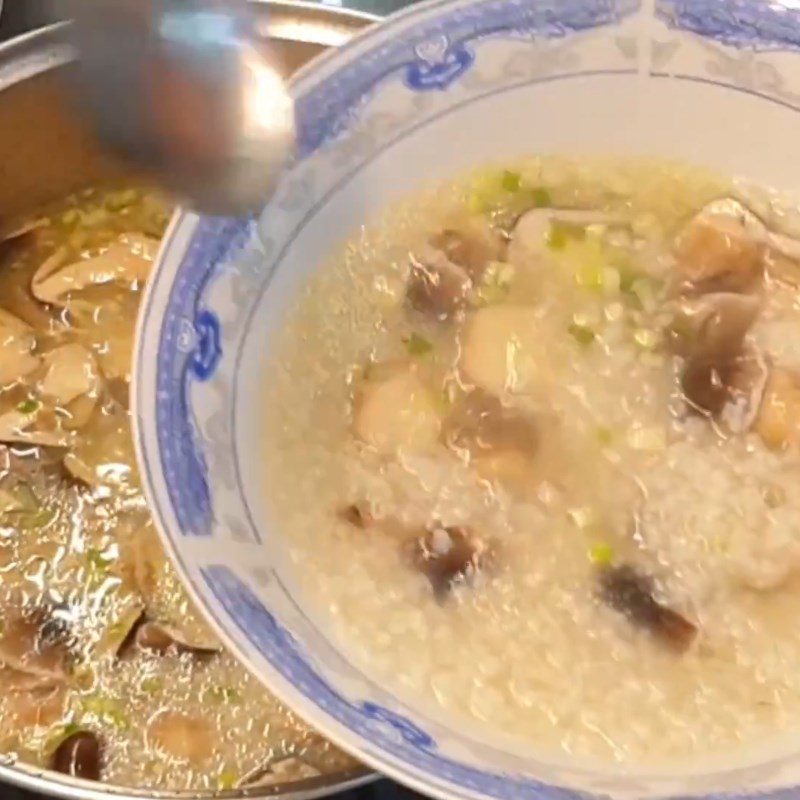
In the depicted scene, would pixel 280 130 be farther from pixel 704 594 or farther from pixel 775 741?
pixel 775 741

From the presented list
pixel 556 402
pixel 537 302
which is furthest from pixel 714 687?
pixel 537 302

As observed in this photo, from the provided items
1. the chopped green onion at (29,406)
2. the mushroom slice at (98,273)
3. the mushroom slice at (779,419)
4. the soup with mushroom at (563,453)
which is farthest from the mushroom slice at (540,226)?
the chopped green onion at (29,406)

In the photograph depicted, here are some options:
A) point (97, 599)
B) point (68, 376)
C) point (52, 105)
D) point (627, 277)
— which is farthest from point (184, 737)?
point (52, 105)

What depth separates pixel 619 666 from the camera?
1066 millimetres

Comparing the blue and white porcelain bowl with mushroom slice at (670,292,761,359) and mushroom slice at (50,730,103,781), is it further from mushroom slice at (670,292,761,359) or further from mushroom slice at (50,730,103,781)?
mushroom slice at (50,730,103,781)

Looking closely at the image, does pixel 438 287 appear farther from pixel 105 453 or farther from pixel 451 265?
pixel 105 453

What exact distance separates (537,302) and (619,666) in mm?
380

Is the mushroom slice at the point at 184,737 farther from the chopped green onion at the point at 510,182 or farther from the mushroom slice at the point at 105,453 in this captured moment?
the chopped green onion at the point at 510,182

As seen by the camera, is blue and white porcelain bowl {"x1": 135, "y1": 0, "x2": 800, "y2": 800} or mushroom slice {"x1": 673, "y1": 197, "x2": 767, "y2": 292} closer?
blue and white porcelain bowl {"x1": 135, "y1": 0, "x2": 800, "y2": 800}

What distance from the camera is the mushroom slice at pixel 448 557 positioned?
1096mm

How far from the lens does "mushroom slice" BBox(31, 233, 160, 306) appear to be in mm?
1474

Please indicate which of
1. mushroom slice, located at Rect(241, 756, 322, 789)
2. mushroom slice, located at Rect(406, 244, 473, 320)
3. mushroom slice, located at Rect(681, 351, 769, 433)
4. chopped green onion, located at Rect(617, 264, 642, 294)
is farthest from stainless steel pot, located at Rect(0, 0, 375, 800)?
mushroom slice, located at Rect(241, 756, 322, 789)

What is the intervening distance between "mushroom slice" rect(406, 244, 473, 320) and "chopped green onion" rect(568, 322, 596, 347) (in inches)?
4.5

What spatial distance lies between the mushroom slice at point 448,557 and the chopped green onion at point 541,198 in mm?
387
